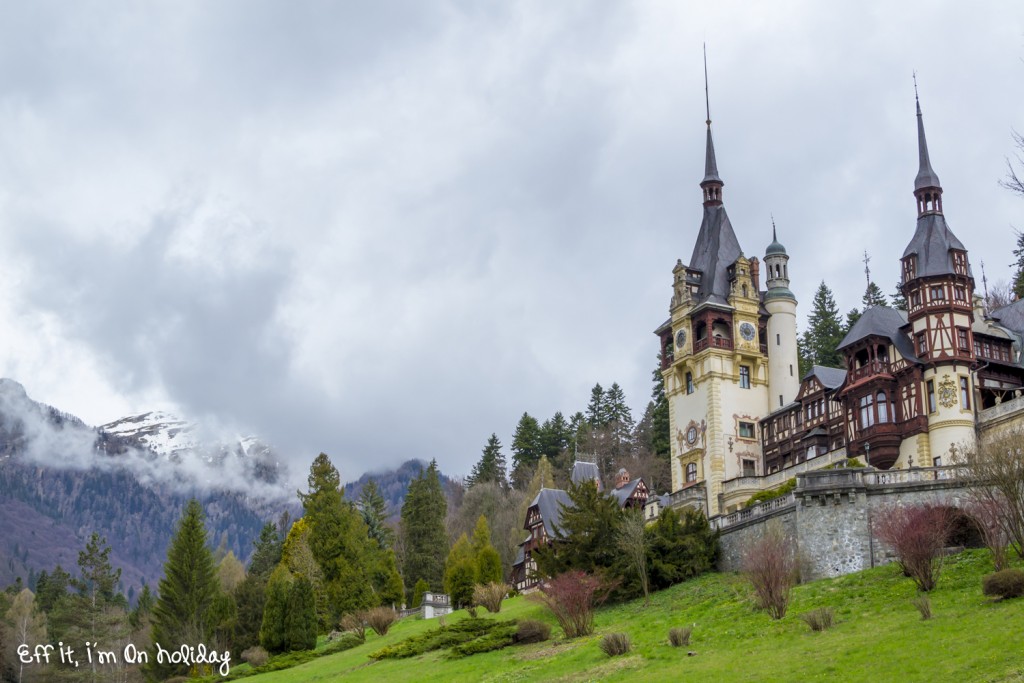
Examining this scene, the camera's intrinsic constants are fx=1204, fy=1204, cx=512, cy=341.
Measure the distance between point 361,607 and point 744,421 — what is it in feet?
78.8

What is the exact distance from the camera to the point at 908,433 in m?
57.3

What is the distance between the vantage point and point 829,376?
212 ft

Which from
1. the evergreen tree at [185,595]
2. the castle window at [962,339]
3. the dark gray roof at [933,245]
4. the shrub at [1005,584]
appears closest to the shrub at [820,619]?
the shrub at [1005,584]

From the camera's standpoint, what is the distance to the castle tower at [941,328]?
2207 inches

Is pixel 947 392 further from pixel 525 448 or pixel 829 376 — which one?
pixel 525 448

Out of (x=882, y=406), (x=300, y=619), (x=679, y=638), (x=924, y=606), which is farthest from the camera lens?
(x=882, y=406)

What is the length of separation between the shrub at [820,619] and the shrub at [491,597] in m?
20.7

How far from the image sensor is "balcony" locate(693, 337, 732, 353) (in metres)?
69.4

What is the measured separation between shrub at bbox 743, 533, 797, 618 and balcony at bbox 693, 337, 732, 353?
30080 mm

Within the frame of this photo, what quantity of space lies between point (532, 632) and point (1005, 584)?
16.7m

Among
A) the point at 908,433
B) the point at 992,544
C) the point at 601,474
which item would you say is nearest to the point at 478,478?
the point at 601,474

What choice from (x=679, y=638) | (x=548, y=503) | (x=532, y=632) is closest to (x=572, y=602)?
(x=532, y=632)

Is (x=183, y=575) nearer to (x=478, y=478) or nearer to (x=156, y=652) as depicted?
(x=156, y=652)

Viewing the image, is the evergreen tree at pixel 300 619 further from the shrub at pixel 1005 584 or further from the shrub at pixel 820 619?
the shrub at pixel 1005 584
